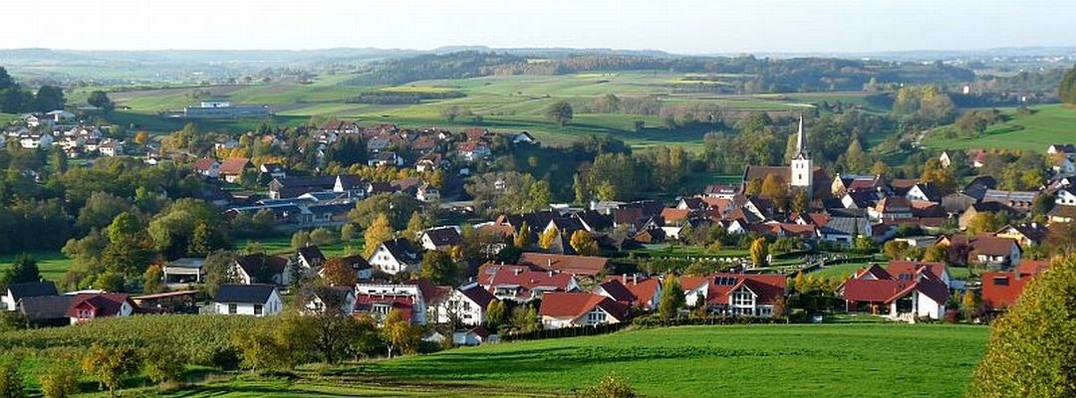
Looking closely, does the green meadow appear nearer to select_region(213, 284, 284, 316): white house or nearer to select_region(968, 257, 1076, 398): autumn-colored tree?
select_region(968, 257, 1076, 398): autumn-colored tree

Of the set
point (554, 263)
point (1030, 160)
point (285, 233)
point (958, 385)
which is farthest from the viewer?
point (1030, 160)

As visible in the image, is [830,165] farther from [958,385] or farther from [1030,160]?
[958,385]

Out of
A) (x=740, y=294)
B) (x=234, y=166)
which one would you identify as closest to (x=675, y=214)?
(x=740, y=294)

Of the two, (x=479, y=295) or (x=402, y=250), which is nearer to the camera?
(x=479, y=295)

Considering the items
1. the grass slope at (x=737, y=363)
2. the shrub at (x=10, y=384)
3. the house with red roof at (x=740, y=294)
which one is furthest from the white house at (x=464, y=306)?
the shrub at (x=10, y=384)

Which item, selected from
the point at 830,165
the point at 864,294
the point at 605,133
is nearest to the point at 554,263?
the point at 864,294

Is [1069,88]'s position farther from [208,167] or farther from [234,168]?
[208,167]
